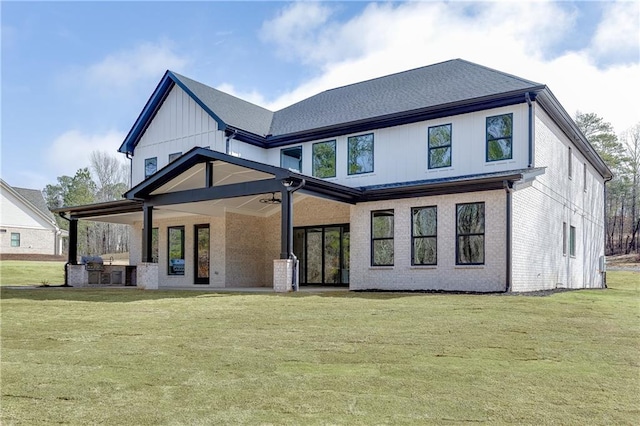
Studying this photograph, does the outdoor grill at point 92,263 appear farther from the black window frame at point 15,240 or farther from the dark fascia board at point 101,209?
the black window frame at point 15,240

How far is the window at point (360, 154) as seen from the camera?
18.7 meters

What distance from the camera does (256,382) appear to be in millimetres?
5293

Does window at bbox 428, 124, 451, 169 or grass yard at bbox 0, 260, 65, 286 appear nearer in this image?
window at bbox 428, 124, 451, 169

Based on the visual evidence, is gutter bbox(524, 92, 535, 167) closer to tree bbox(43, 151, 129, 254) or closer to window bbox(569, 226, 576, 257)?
window bbox(569, 226, 576, 257)

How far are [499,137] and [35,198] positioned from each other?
45.0 m

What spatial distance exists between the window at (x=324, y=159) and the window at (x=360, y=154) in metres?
0.70

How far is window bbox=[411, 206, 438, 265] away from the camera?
15.8 m

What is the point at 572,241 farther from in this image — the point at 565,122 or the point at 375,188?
the point at 375,188

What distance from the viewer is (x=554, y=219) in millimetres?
18062

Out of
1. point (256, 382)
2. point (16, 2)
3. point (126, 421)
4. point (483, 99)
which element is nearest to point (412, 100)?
point (483, 99)

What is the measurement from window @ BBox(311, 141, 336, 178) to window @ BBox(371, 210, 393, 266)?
305 centimetres

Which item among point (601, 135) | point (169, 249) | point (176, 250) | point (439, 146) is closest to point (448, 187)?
point (439, 146)

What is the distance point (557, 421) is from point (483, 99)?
13346 mm

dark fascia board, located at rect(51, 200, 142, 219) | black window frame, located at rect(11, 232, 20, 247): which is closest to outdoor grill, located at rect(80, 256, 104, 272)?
dark fascia board, located at rect(51, 200, 142, 219)
